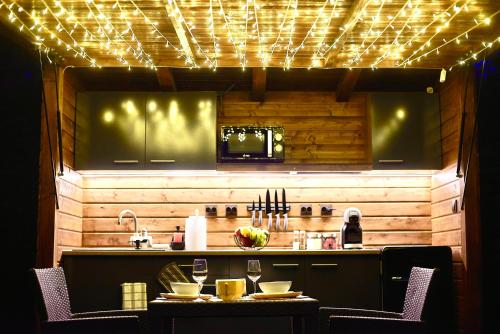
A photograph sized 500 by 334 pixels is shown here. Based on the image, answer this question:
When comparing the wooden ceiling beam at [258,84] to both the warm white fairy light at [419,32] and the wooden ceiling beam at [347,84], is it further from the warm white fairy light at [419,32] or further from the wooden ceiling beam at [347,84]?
the warm white fairy light at [419,32]

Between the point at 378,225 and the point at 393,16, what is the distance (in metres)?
2.26

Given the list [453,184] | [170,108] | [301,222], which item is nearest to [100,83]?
A: [170,108]

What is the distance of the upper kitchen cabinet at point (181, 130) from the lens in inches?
219

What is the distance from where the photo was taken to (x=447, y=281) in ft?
16.2

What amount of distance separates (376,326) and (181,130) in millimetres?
3204

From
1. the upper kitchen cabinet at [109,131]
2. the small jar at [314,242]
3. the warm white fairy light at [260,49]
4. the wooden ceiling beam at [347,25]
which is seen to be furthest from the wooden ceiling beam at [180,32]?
the small jar at [314,242]

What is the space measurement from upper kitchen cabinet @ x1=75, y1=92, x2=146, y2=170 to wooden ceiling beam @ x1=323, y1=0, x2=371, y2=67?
1.64 metres

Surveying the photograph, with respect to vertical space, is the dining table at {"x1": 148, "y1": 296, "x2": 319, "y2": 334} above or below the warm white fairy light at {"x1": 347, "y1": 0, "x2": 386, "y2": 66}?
below

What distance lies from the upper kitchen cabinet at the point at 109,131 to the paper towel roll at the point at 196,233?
662mm

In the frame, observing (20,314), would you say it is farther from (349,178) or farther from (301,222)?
(349,178)

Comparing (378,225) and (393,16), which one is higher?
(393,16)

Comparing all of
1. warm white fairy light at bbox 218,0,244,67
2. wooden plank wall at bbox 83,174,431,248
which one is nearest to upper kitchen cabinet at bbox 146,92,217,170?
wooden plank wall at bbox 83,174,431,248

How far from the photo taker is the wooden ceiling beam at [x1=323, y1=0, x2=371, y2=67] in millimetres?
3930

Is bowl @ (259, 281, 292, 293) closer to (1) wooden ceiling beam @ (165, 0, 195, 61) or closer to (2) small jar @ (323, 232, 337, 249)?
(1) wooden ceiling beam @ (165, 0, 195, 61)
